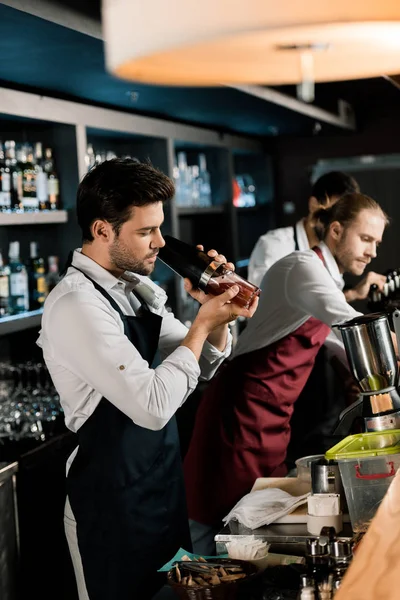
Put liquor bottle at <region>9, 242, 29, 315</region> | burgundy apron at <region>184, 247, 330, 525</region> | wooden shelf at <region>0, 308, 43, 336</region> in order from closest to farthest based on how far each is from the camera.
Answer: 1. burgundy apron at <region>184, 247, 330, 525</region>
2. wooden shelf at <region>0, 308, 43, 336</region>
3. liquor bottle at <region>9, 242, 29, 315</region>

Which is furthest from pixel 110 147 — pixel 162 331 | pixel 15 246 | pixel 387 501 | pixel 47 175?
pixel 387 501

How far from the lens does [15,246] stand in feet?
11.9

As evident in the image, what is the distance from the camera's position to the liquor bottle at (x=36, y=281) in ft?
12.6

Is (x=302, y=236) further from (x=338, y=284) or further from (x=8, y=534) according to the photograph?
(x=8, y=534)

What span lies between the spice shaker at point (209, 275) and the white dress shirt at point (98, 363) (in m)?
0.18

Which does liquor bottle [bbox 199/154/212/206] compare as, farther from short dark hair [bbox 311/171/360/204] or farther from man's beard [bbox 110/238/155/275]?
man's beard [bbox 110/238/155/275]

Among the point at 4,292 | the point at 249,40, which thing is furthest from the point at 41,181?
the point at 249,40

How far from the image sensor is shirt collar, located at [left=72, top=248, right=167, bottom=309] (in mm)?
2240

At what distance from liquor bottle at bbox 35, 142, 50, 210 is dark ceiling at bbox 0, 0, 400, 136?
0.28 metres

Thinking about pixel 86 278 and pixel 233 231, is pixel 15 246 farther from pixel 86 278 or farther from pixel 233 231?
pixel 233 231

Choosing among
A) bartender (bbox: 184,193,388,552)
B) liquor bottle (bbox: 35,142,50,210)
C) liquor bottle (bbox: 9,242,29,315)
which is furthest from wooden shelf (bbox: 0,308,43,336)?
bartender (bbox: 184,193,388,552)

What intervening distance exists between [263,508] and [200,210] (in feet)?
12.1

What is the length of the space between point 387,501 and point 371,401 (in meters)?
0.65

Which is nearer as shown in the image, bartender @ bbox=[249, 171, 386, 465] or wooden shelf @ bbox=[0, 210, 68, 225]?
wooden shelf @ bbox=[0, 210, 68, 225]
